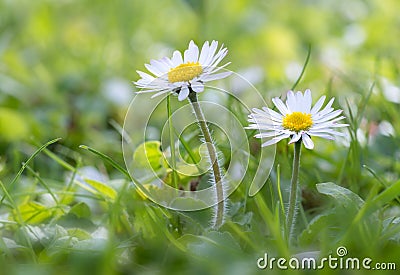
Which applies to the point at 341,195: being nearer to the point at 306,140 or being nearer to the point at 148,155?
the point at 306,140

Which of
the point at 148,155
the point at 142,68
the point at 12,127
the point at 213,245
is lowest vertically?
the point at 213,245

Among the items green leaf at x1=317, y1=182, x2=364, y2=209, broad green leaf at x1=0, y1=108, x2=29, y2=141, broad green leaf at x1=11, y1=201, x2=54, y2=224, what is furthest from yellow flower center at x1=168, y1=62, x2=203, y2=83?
broad green leaf at x1=0, y1=108, x2=29, y2=141

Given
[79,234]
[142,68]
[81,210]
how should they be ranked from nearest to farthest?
[79,234] < [81,210] < [142,68]

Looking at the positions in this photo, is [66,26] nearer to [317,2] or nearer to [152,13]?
[152,13]

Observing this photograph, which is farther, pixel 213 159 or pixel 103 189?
pixel 103 189

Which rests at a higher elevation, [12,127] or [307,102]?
[12,127]

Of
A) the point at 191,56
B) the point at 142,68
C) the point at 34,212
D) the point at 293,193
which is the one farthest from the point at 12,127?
the point at 293,193

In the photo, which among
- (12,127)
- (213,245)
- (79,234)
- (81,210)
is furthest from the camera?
(12,127)

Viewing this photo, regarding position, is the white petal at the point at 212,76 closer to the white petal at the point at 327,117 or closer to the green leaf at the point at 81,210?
the white petal at the point at 327,117
